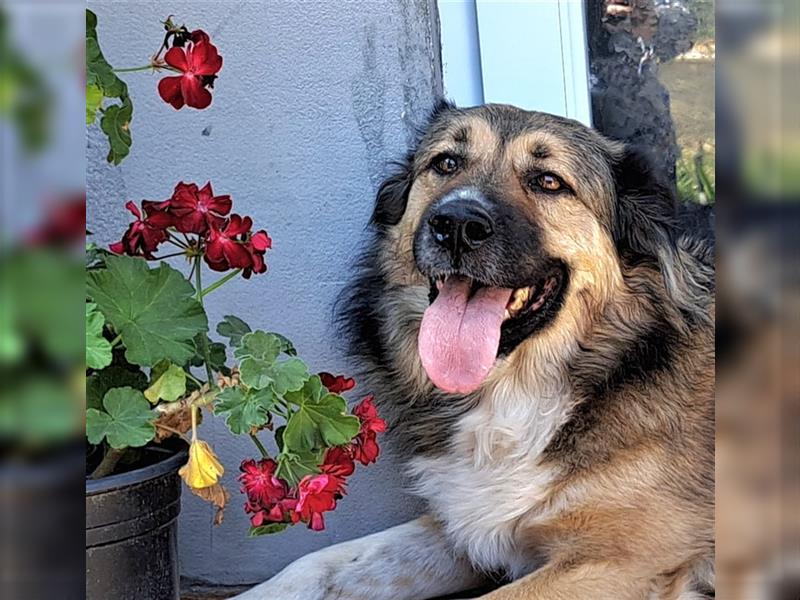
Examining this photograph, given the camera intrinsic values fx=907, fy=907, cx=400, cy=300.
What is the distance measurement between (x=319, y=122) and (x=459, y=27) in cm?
54

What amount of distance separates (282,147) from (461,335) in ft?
3.09

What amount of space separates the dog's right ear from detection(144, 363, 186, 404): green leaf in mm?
889

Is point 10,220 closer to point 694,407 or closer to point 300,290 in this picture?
point 694,407

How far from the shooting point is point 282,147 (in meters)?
2.79

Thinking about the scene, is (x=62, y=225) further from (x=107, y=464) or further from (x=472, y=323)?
(x=472, y=323)

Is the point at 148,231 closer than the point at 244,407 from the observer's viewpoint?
No

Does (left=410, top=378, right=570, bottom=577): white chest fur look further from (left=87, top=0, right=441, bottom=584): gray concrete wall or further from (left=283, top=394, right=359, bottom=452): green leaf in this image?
(left=283, top=394, right=359, bottom=452): green leaf

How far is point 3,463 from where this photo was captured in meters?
0.66

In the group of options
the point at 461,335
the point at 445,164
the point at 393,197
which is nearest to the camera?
the point at 461,335

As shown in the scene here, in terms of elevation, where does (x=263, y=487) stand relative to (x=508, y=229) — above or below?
below

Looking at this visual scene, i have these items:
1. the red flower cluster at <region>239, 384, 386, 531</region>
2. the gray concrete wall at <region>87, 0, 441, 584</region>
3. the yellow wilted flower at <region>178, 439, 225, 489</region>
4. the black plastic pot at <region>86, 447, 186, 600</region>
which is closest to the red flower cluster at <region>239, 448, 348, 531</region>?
the red flower cluster at <region>239, 384, 386, 531</region>

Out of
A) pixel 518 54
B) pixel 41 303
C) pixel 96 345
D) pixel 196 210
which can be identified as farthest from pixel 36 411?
pixel 518 54

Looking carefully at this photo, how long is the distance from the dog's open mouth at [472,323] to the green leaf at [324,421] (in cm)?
38

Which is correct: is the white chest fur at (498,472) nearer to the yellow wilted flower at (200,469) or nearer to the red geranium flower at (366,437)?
the red geranium flower at (366,437)
